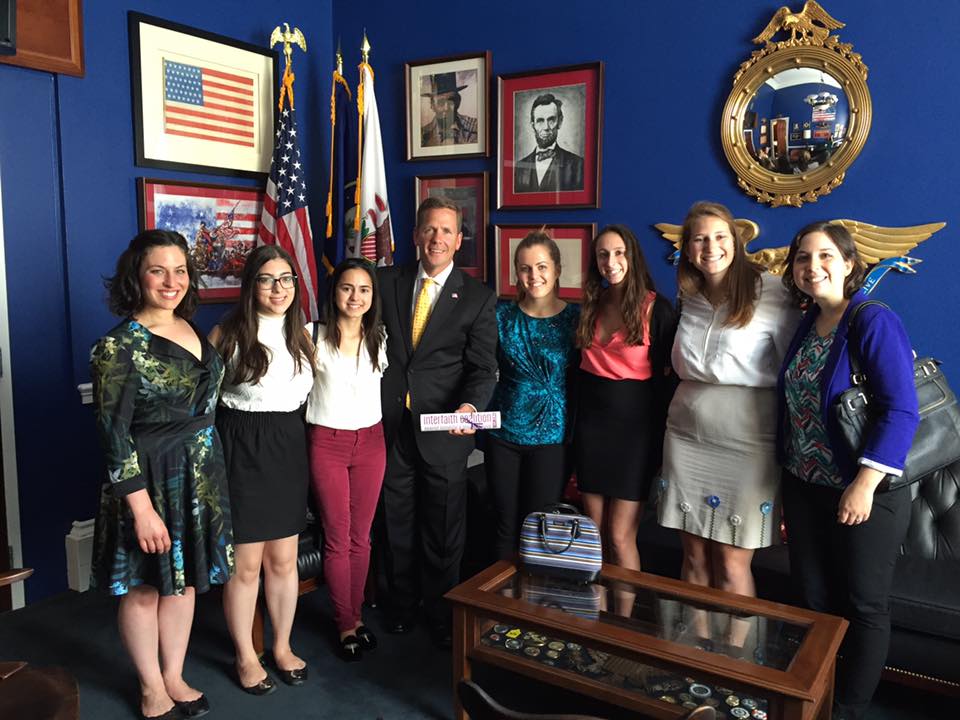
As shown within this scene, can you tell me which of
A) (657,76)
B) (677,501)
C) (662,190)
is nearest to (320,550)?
(677,501)

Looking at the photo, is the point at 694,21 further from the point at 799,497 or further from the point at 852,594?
the point at 852,594

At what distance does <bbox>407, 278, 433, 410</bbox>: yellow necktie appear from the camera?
111 inches

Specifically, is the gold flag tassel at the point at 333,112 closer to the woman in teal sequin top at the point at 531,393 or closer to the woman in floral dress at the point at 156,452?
the woman in teal sequin top at the point at 531,393

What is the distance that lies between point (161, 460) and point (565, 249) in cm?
220

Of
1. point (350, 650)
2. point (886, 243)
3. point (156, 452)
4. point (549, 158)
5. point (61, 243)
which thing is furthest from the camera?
point (549, 158)

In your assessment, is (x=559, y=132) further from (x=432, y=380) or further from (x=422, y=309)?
(x=432, y=380)

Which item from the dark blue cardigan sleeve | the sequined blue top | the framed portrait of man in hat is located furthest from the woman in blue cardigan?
the framed portrait of man in hat

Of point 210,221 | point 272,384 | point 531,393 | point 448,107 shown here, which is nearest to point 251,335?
point 272,384

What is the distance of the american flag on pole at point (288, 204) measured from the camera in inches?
154

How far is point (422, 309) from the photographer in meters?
2.84

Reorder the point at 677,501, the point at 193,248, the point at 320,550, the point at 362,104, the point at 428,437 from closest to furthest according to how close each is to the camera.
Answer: the point at 677,501 → the point at 428,437 → the point at 320,550 → the point at 193,248 → the point at 362,104

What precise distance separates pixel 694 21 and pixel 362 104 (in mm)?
1701

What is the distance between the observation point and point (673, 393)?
2.64 meters

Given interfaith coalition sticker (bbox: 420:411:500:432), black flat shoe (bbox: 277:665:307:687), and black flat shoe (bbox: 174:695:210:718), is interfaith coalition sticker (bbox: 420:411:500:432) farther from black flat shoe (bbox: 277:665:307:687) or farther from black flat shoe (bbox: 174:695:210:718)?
black flat shoe (bbox: 174:695:210:718)
